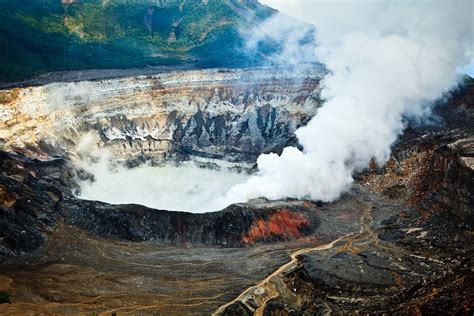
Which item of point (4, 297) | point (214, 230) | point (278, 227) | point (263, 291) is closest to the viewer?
point (4, 297)

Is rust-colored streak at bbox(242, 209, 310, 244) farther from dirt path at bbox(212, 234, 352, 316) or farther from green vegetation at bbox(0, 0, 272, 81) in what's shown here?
green vegetation at bbox(0, 0, 272, 81)

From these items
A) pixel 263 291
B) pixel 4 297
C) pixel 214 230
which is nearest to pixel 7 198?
pixel 4 297

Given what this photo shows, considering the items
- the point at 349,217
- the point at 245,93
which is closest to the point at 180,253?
the point at 349,217

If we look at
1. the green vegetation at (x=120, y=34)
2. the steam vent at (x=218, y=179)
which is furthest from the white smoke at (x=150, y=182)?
the green vegetation at (x=120, y=34)

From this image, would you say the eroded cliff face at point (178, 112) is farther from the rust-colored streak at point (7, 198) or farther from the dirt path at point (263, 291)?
the dirt path at point (263, 291)

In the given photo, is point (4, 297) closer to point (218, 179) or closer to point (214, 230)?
point (214, 230)

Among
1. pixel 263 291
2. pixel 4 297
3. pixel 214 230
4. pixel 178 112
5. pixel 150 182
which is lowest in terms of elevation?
pixel 263 291

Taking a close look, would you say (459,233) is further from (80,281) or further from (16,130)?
(16,130)
